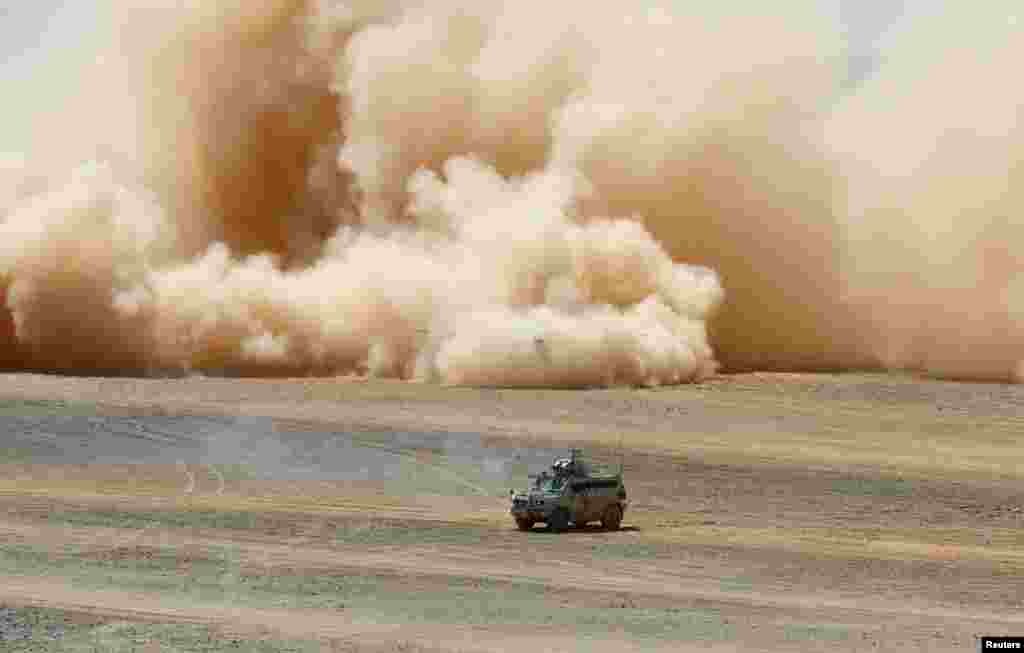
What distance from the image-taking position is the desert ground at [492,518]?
34.0 m

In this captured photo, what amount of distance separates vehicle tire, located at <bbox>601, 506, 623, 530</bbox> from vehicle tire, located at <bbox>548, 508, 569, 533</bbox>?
79 cm

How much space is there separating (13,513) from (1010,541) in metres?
19.3

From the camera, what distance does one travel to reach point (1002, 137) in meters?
78.6

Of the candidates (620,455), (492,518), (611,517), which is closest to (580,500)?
(611,517)

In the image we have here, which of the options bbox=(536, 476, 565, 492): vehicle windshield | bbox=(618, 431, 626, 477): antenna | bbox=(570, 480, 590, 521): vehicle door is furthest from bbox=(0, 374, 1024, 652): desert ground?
bbox=(536, 476, 565, 492): vehicle windshield

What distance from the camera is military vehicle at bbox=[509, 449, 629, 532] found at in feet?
149

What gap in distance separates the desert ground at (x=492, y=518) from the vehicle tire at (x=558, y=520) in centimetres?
54

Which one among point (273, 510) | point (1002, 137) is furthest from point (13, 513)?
point (1002, 137)

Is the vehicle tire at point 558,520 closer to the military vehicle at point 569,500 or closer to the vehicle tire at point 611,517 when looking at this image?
the military vehicle at point 569,500

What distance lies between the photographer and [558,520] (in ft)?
150

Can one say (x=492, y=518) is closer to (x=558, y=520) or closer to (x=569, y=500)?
(x=558, y=520)

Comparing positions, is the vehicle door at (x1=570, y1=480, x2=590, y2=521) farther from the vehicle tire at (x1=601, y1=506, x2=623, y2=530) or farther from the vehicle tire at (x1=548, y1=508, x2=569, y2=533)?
the vehicle tire at (x1=601, y1=506, x2=623, y2=530)

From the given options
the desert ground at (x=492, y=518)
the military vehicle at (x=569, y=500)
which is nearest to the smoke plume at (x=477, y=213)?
the desert ground at (x=492, y=518)

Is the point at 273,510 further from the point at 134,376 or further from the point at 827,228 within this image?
the point at 827,228
